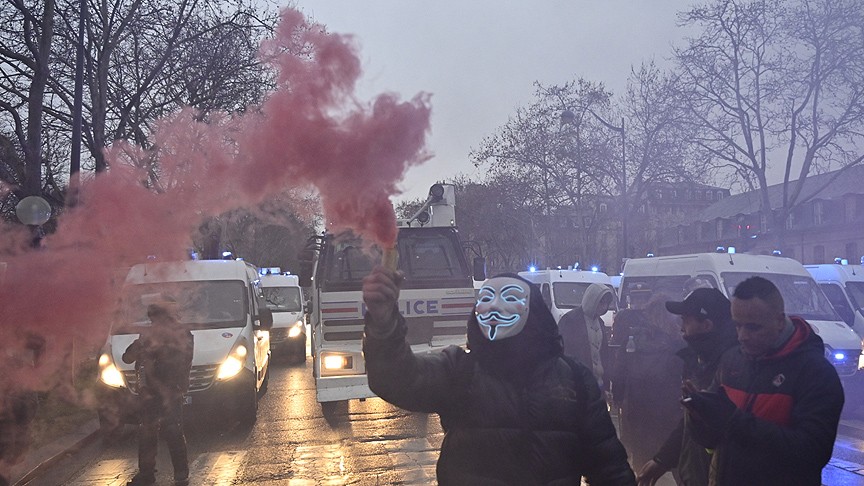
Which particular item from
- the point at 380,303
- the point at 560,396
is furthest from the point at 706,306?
the point at 380,303

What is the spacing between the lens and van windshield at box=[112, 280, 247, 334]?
10680mm

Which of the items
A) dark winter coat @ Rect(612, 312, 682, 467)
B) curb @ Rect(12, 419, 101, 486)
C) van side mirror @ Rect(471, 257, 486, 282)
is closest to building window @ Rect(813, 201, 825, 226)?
van side mirror @ Rect(471, 257, 486, 282)

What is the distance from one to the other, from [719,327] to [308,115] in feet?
8.74

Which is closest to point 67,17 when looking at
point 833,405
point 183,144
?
point 183,144

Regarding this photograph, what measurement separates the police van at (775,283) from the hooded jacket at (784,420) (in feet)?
26.2

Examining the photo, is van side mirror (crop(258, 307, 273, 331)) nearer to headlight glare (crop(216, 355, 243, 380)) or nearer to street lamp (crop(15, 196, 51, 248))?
headlight glare (crop(216, 355, 243, 380))

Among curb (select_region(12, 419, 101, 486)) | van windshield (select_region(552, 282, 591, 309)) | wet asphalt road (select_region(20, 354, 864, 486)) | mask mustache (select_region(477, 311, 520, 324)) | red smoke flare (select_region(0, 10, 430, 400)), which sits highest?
red smoke flare (select_region(0, 10, 430, 400))

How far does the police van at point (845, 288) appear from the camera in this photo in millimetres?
14406

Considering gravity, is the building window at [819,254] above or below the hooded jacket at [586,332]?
above

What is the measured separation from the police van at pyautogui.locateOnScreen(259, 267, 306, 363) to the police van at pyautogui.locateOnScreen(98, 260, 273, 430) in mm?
7923

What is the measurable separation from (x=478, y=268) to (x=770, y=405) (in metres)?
7.81

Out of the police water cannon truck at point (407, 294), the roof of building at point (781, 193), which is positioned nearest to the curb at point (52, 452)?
the police water cannon truck at point (407, 294)

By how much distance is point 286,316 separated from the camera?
20500 millimetres

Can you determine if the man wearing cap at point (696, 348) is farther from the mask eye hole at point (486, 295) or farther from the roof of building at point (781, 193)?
the roof of building at point (781, 193)
